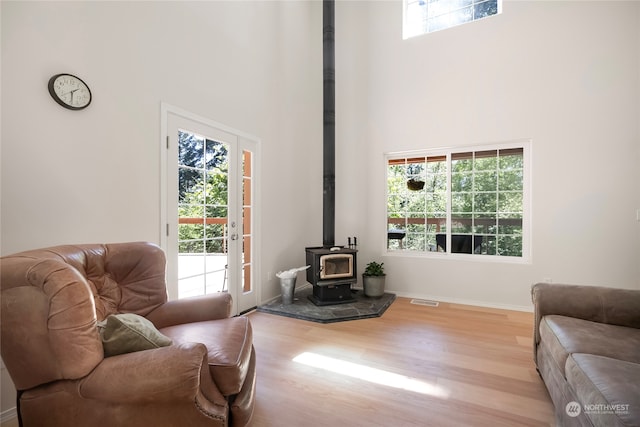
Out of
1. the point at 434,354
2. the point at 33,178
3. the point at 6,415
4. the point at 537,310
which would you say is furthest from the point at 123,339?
the point at 537,310

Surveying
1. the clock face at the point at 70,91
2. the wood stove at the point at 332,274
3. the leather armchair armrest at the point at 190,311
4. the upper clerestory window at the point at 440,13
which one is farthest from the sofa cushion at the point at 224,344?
the upper clerestory window at the point at 440,13

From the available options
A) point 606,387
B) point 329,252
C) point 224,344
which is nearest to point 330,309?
point 329,252

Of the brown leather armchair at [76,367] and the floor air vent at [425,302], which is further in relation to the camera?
the floor air vent at [425,302]

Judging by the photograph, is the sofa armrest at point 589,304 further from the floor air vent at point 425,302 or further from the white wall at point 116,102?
the white wall at point 116,102

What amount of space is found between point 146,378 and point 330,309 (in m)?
2.51

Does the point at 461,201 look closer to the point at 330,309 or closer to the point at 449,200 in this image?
the point at 449,200

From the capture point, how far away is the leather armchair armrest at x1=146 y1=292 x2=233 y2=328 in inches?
72.6

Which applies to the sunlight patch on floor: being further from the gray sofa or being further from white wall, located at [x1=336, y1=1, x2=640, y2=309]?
white wall, located at [x1=336, y1=1, x2=640, y2=309]

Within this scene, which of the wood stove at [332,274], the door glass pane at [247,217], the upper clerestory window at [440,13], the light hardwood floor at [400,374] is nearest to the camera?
the light hardwood floor at [400,374]

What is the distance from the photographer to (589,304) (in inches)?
73.2

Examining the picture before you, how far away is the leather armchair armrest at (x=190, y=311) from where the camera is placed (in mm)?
1844

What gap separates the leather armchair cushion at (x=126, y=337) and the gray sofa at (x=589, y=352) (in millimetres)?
1808

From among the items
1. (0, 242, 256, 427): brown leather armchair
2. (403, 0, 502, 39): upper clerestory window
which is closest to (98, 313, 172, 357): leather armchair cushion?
(0, 242, 256, 427): brown leather armchair

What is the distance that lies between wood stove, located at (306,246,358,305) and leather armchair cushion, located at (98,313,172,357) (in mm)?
2355
